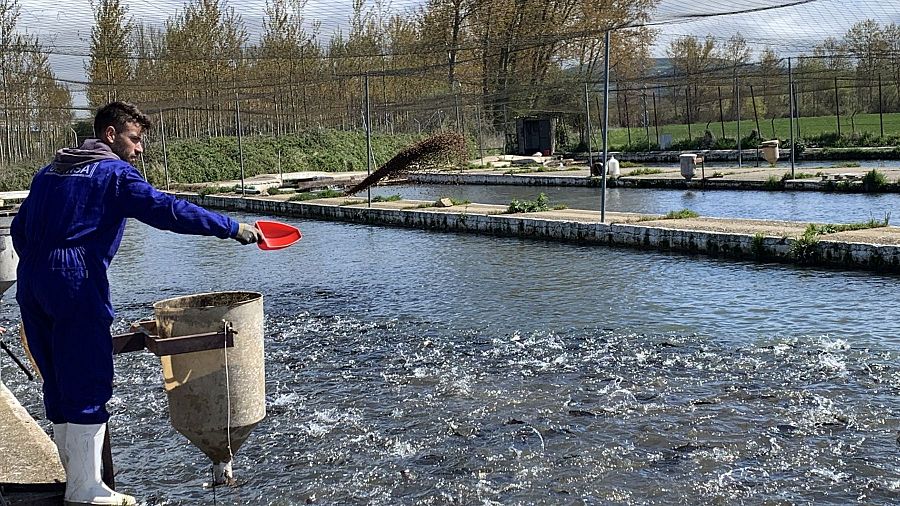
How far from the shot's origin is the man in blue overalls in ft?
12.6

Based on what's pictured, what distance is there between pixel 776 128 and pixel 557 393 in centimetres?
4654

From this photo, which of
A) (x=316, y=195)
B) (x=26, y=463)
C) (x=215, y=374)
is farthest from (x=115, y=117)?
(x=316, y=195)

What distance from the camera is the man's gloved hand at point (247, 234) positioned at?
4126mm

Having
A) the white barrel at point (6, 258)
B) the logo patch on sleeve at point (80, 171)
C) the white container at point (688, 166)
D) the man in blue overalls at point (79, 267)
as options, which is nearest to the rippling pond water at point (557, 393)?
the white barrel at point (6, 258)

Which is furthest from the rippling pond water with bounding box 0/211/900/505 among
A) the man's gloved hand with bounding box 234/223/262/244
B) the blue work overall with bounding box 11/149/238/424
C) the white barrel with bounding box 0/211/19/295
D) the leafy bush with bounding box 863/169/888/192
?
the leafy bush with bounding box 863/169/888/192

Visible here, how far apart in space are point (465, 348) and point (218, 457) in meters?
3.83

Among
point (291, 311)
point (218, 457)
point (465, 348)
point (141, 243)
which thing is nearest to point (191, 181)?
point (141, 243)

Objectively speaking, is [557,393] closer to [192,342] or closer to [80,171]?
[192,342]

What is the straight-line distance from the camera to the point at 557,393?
21.8 feet

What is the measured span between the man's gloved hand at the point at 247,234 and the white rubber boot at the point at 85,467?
0.94 m

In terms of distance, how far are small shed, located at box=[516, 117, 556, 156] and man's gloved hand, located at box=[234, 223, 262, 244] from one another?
37.8 m

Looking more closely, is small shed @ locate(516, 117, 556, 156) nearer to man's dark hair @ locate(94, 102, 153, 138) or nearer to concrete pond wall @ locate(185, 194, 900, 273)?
concrete pond wall @ locate(185, 194, 900, 273)

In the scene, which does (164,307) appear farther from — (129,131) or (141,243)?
(141,243)

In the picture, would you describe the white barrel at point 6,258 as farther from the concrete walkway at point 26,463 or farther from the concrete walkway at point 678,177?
the concrete walkway at point 678,177
